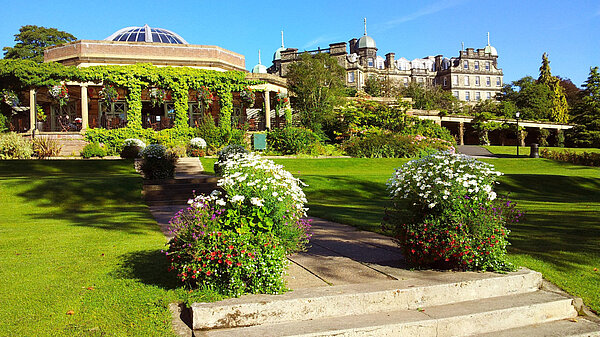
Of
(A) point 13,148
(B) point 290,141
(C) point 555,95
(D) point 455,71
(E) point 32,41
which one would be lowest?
(A) point 13,148

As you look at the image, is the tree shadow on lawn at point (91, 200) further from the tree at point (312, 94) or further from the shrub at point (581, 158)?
the shrub at point (581, 158)

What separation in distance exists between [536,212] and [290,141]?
666 inches

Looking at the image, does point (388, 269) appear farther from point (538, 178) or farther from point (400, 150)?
point (400, 150)

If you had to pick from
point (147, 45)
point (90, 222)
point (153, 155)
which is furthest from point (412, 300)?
point (147, 45)

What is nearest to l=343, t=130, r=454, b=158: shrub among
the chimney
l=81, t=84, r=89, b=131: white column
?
l=81, t=84, r=89, b=131: white column

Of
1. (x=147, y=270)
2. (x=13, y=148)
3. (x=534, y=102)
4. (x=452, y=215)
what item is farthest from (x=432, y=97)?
(x=147, y=270)

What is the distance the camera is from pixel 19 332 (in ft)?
11.3

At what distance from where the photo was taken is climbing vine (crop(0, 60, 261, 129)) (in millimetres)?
25219

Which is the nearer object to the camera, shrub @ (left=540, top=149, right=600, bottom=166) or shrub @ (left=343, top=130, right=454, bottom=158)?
shrub @ (left=343, top=130, right=454, bottom=158)

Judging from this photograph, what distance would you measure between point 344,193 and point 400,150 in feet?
43.3

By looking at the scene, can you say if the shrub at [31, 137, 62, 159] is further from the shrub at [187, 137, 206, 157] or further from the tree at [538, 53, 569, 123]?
the tree at [538, 53, 569, 123]

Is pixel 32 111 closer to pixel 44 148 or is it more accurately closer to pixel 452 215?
pixel 44 148

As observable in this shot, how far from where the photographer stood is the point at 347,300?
162 inches

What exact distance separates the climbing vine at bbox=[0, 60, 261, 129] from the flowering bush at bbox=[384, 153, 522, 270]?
72.2 feet
